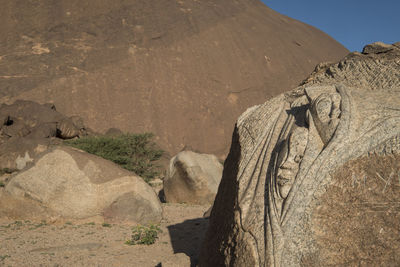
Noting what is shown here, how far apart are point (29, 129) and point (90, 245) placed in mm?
11939

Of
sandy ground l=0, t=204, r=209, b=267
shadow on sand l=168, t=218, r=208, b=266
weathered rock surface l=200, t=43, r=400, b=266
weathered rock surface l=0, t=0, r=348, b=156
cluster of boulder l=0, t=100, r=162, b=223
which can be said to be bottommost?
sandy ground l=0, t=204, r=209, b=267

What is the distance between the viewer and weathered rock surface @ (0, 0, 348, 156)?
63.0 feet

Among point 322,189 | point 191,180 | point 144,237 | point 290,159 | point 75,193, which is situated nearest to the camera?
point 322,189

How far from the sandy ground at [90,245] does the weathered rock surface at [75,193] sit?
0.61 ft

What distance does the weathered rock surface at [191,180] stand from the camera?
25.1 feet

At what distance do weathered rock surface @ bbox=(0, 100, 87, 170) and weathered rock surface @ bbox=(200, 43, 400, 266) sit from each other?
37.2ft

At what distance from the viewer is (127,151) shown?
11883 millimetres

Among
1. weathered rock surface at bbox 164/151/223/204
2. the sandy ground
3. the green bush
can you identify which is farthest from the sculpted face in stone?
the green bush

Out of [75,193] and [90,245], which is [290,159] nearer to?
[90,245]

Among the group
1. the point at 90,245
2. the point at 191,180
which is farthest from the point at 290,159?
the point at 191,180

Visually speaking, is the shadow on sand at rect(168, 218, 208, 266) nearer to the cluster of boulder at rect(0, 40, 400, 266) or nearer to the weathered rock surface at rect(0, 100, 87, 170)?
the cluster of boulder at rect(0, 40, 400, 266)

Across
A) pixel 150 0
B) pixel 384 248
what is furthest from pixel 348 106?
pixel 150 0

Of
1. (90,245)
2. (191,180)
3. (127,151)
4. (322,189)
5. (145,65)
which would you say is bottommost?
(90,245)

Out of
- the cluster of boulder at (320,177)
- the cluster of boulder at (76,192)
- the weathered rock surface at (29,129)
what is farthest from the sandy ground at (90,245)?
the weathered rock surface at (29,129)
